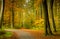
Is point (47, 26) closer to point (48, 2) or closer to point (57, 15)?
point (48, 2)

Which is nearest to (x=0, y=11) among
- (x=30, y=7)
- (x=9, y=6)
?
(x=9, y=6)

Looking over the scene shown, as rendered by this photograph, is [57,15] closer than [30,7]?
Yes

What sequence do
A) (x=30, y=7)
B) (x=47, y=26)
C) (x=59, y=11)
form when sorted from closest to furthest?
(x=47, y=26), (x=59, y=11), (x=30, y=7)

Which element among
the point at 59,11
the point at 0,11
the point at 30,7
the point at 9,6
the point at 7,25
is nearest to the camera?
the point at 0,11

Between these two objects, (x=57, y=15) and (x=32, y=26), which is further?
(x=32, y=26)

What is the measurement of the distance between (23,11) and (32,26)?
1017cm

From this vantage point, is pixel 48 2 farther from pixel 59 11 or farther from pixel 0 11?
pixel 59 11

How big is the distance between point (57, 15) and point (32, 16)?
477 inches

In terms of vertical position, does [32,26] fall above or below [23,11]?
below

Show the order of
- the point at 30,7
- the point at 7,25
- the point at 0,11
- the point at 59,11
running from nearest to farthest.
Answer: the point at 0,11
the point at 59,11
the point at 7,25
the point at 30,7

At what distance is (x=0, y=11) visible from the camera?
65.2 feet

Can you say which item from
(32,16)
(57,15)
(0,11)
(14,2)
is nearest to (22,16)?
(32,16)

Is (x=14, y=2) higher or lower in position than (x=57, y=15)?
higher

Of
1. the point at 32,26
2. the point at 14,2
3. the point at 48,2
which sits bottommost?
the point at 32,26
